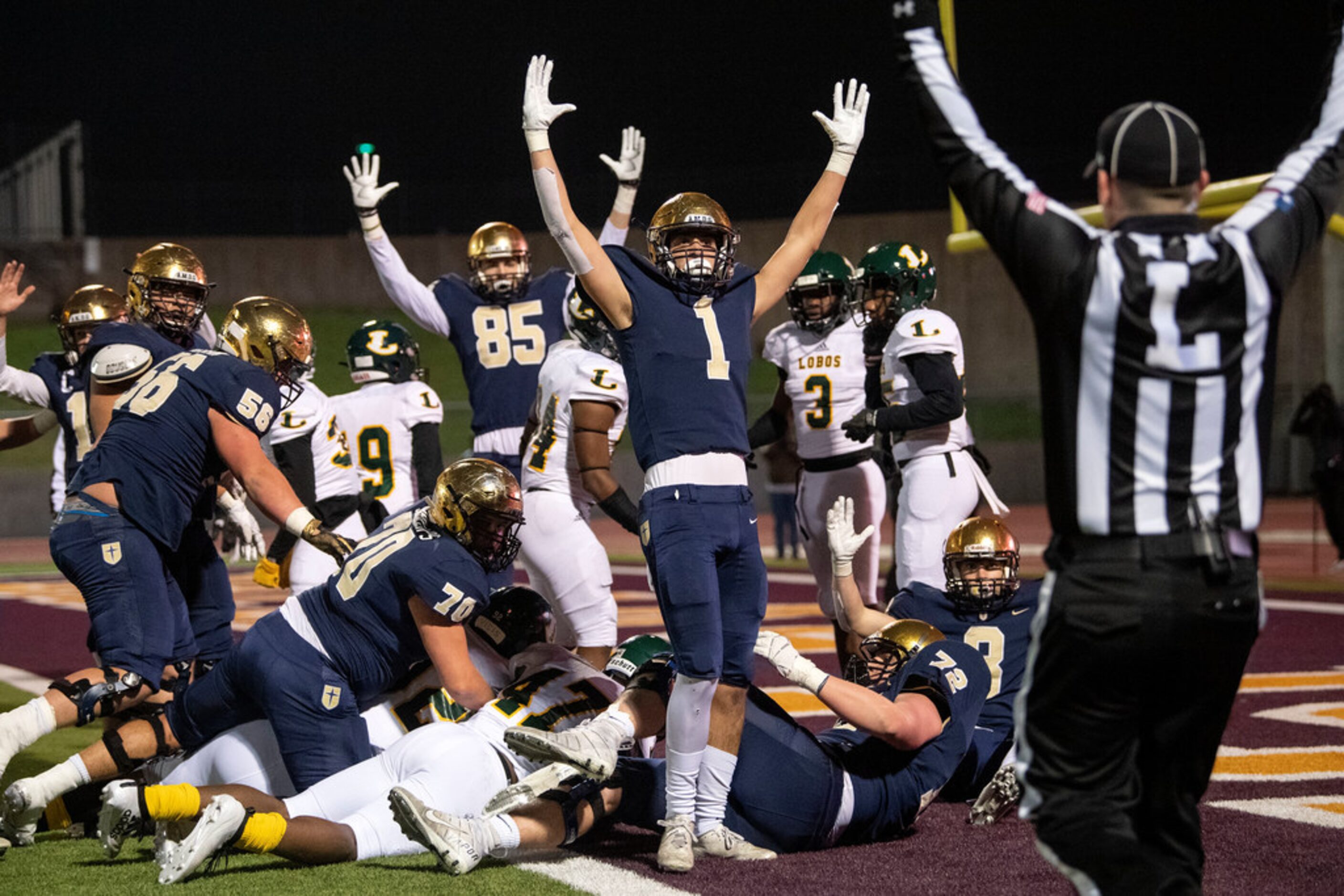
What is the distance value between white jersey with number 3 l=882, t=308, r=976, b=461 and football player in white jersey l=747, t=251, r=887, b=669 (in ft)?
0.96

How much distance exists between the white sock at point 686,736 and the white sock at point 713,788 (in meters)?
0.03

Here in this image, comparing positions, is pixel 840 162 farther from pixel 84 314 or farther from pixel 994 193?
pixel 84 314

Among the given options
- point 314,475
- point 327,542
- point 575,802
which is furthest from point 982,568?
point 314,475

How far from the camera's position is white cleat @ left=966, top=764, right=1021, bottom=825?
448 centimetres

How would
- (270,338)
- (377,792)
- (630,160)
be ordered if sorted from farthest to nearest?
(630,160) < (270,338) < (377,792)

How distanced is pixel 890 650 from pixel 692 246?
1448 mm

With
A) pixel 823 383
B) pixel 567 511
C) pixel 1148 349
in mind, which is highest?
pixel 1148 349

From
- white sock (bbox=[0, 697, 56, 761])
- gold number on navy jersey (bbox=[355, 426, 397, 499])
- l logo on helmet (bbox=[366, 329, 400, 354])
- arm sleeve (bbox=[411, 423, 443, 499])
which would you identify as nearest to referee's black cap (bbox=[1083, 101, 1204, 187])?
white sock (bbox=[0, 697, 56, 761])

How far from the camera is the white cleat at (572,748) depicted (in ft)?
12.1

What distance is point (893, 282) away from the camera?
6656mm

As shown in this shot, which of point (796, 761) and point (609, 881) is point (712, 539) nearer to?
point (796, 761)

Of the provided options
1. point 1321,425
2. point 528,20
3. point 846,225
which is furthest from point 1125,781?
point 528,20

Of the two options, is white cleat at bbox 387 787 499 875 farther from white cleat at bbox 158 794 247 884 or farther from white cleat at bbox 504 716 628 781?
white cleat at bbox 158 794 247 884

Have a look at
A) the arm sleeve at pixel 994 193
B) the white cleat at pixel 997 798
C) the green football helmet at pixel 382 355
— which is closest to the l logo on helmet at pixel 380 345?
the green football helmet at pixel 382 355
